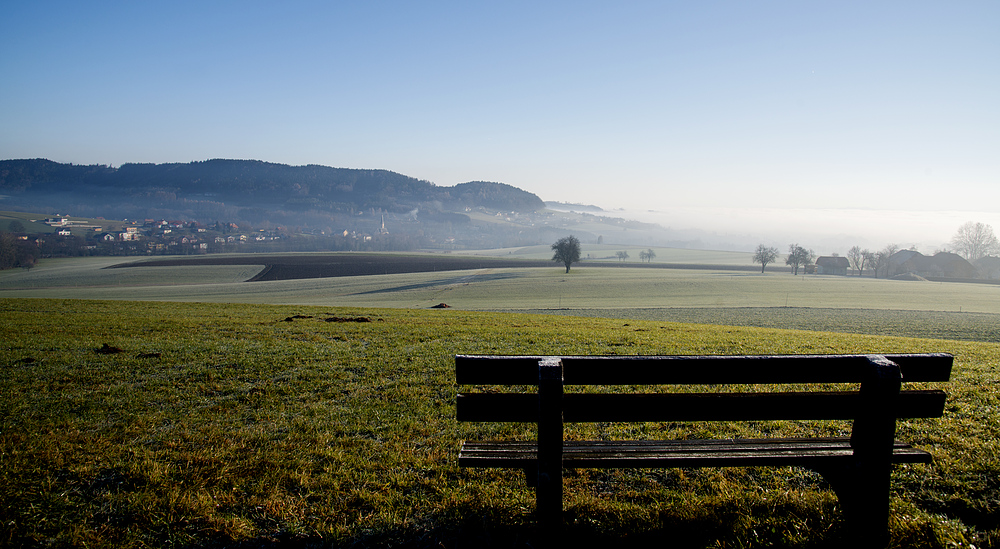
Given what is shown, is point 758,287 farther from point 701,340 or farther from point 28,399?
point 28,399

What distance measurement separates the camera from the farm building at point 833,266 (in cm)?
10294

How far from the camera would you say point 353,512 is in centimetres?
382

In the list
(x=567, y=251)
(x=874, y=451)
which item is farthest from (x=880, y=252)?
(x=874, y=451)

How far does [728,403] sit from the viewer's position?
329cm

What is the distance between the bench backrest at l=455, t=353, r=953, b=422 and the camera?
10.5 ft

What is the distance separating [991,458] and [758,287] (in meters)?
64.6

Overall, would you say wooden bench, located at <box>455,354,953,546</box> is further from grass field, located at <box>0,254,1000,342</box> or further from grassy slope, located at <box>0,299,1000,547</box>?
grass field, located at <box>0,254,1000,342</box>

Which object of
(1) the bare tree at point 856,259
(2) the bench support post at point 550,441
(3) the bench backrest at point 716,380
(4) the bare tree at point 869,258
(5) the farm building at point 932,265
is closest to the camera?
(2) the bench support post at point 550,441

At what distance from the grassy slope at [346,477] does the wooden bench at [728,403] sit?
0.45 metres

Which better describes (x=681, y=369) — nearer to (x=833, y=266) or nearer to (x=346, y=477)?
(x=346, y=477)

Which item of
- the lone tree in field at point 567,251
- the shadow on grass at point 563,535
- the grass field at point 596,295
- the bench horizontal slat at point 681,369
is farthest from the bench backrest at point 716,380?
the lone tree in field at point 567,251

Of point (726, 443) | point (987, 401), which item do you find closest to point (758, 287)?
point (987, 401)

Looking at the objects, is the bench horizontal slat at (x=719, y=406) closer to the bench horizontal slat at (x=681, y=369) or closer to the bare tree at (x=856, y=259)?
the bench horizontal slat at (x=681, y=369)

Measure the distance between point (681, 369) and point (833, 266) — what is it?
12383 centimetres
